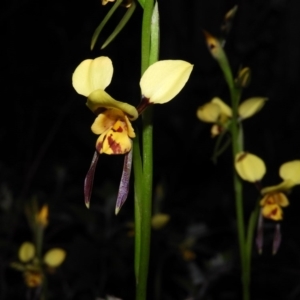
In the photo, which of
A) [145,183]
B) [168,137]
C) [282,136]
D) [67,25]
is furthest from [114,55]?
[145,183]

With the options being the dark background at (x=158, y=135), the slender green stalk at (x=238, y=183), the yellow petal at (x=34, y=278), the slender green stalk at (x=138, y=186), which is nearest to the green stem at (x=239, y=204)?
the slender green stalk at (x=238, y=183)

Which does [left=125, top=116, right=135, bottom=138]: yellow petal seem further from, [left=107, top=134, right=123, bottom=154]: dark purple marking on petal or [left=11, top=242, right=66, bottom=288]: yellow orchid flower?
[left=11, top=242, right=66, bottom=288]: yellow orchid flower

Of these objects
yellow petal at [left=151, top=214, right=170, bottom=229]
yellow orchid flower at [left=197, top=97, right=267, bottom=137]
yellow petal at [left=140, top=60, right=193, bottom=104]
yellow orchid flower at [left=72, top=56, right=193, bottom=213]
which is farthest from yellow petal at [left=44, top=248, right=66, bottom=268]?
yellow petal at [left=140, top=60, right=193, bottom=104]

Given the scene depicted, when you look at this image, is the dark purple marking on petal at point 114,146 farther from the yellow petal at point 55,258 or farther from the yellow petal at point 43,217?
the yellow petal at point 55,258

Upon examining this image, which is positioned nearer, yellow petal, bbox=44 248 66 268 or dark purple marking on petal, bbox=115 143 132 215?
dark purple marking on petal, bbox=115 143 132 215

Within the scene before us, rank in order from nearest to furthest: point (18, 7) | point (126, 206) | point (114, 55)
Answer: point (126, 206) < point (18, 7) < point (114, 55)

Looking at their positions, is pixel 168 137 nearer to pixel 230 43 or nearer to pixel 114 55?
pixel 230 43
